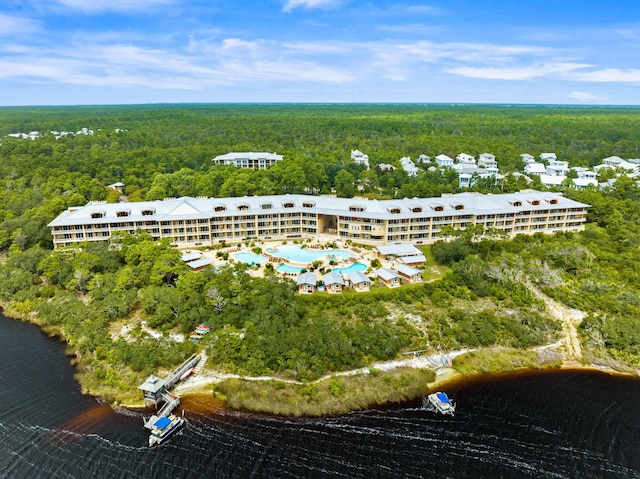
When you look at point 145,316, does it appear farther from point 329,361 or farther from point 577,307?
point 577,307

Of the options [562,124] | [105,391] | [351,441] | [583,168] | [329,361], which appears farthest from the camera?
Result: [562,124]

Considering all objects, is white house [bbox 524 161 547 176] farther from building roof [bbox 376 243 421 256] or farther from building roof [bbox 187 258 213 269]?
building roof [bbox 187 258 213 269]

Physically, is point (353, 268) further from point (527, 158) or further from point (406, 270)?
point (527, 158)

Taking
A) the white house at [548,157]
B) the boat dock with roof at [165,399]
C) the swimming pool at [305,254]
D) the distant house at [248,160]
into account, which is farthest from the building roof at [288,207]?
the white house at [548,157]

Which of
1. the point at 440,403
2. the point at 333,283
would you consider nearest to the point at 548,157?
the point at 333,283

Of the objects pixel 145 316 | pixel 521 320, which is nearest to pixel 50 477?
pixel 145 316

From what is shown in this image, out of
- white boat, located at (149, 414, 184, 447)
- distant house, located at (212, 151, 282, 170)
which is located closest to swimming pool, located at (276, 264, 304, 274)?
white boat, located at (149, 414, 184, 447)

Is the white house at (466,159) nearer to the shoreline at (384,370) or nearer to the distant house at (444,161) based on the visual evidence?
the distant house at (444,161)
